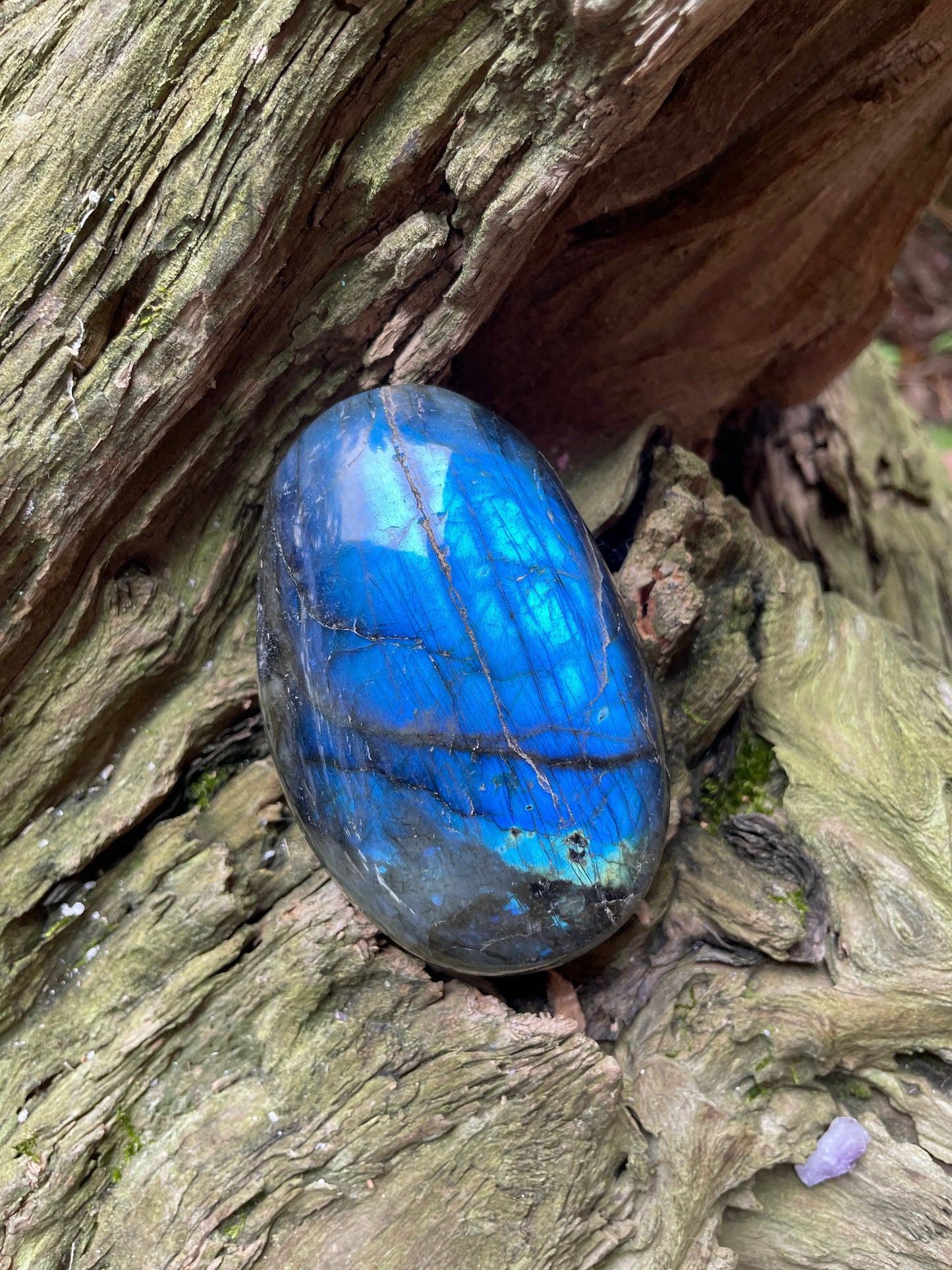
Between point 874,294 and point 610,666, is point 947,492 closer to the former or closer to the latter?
point 874,294

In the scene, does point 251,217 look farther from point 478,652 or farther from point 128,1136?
point 128,1136

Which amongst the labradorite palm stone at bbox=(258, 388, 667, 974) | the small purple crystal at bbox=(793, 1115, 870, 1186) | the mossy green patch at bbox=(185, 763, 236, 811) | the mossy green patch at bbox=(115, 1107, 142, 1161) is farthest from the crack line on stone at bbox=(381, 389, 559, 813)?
the mossy green patch at bbox=(115, 1107, 142, 1161)

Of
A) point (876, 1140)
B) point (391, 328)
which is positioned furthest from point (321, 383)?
point (876, 1140)

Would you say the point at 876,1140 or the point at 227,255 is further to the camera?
the point at 876,1140

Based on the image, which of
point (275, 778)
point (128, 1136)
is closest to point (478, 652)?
point (275, 778)

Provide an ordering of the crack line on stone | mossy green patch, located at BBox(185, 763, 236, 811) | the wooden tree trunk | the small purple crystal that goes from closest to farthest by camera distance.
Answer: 1. the crack line on stone
2. the wooden tree trunk
3. the small purple crystal
4. mossy green patch, located at BBox(185, 763, 236, 811)

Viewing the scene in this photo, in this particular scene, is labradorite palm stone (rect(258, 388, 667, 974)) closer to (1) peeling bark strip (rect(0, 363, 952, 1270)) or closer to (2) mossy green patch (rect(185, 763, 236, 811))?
(1) peeling bark strip (rect(0, 363, 952, 1270))
